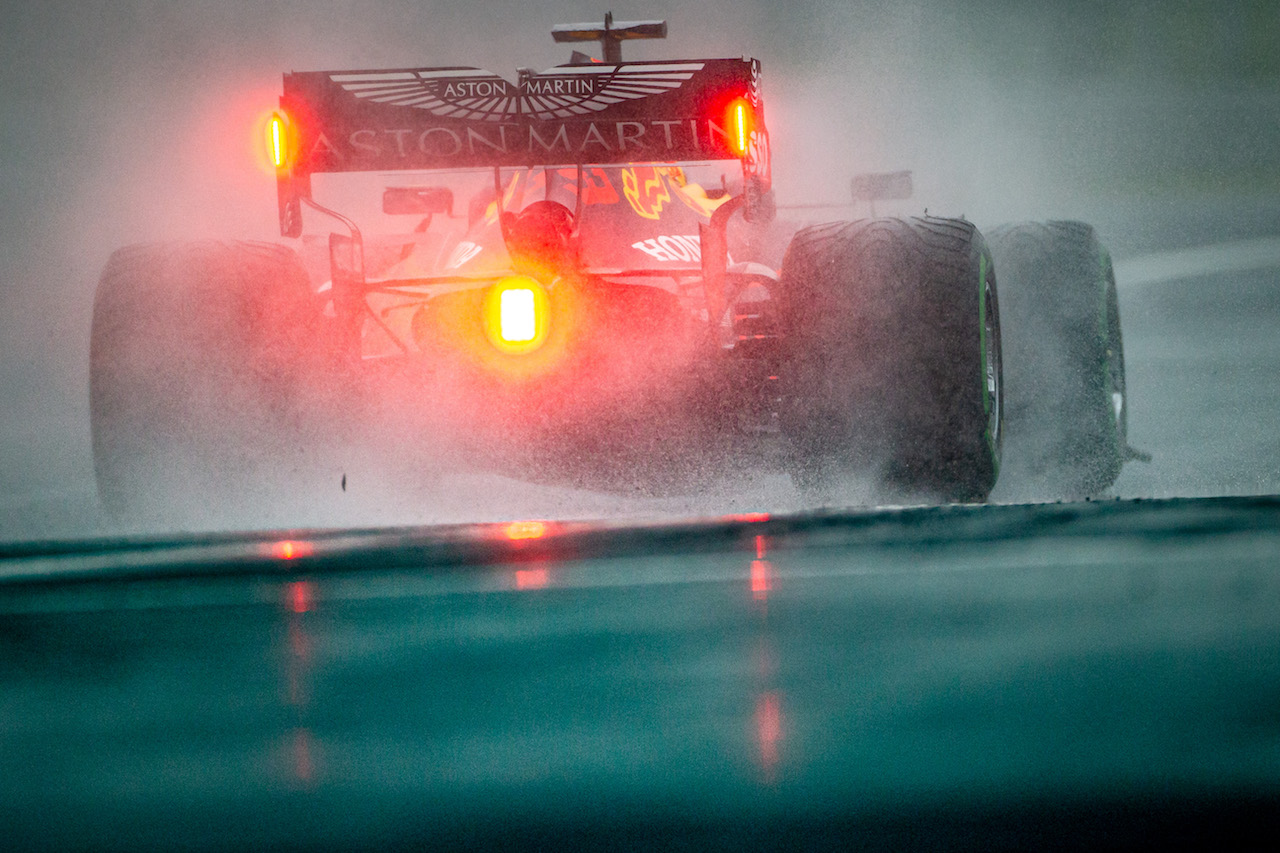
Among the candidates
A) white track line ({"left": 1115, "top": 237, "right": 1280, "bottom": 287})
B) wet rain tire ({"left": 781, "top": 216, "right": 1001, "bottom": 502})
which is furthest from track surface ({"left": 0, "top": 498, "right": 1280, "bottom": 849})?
white track line ({"left": 1115, "top": 237, "right": 1280, "bottom": 287})

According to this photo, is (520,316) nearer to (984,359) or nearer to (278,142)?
(278,142)

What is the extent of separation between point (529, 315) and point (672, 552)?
1558mm

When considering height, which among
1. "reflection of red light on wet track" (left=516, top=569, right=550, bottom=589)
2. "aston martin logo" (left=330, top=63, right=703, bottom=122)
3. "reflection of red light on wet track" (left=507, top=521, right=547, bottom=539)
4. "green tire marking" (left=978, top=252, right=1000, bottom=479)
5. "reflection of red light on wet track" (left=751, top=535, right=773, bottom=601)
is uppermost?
"aston martin logo" (left=330, top=63, right=703, bottom=122)

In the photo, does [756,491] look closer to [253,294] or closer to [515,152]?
[515,152]

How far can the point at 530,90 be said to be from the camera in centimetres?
325

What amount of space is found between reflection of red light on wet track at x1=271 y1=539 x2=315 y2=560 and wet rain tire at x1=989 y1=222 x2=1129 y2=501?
241 centimetres

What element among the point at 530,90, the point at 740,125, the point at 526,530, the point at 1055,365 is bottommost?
the point at 526,530

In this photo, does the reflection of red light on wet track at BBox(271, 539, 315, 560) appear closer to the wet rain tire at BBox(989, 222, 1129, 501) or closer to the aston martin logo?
the aston martin logo

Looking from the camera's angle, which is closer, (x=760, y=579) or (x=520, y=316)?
(x=760, y=579)

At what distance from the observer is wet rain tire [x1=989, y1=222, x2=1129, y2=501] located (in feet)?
12.1

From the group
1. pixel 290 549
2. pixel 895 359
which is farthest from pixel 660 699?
pixel 895 359

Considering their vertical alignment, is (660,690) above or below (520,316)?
below

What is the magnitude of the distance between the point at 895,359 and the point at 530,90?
117cm

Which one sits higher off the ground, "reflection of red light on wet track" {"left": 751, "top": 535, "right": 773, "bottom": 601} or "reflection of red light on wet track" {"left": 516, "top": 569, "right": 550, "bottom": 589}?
"reflection of red light on wet track" {"left": 516, "top": 569, "right": 550, "bottom": 589}
